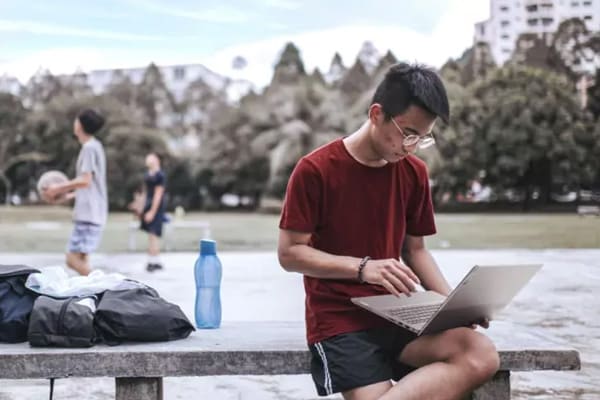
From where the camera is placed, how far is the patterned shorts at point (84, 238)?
19.7 feet

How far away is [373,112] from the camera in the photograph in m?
2.46

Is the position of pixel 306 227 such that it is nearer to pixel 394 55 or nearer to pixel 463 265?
pixel 463 265

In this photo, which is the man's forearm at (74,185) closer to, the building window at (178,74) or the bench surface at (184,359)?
the bench surface at (184,359)

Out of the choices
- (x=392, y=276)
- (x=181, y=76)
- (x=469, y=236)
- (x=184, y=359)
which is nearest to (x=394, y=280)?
(x=392, y=276)

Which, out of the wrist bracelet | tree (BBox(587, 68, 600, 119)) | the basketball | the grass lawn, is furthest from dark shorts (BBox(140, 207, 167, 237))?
tree (BBox(587, 68, 600, 119))

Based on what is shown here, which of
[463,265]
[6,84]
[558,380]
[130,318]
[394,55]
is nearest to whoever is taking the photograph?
[130,318]

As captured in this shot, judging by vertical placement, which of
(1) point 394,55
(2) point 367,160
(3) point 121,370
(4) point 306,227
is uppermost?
(1) point 394,55

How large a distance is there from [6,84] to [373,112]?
31.0 meters

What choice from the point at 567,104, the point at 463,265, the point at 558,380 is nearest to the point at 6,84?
the point at 567,104

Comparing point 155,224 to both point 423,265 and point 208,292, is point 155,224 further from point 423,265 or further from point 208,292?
point 423,265

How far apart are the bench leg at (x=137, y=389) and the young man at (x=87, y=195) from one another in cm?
343

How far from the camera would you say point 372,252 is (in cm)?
256

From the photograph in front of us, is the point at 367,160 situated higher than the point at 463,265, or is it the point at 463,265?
the point at 367,160

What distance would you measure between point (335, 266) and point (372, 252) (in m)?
0.19
